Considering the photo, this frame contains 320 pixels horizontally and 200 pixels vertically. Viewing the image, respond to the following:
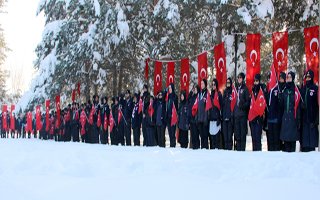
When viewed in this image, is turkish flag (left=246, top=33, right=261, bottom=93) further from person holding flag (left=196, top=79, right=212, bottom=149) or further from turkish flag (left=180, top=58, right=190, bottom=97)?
turkish flag (left=180, top=58, right=190, bottom=97)

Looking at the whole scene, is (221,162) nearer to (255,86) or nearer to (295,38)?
(255,86)

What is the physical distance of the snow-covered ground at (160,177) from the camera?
459 cm

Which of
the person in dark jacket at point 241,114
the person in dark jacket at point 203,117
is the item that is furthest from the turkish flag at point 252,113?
the person in dark jacket at point 203,117

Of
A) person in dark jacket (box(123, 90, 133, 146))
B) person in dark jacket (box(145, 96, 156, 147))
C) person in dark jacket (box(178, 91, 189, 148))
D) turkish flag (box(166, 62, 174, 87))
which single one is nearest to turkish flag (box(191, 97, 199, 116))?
person in dark jacket (box(178, 91, 189, 148))

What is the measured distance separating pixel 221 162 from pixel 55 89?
17882mm

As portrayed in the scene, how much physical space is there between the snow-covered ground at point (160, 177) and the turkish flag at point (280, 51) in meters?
4.58

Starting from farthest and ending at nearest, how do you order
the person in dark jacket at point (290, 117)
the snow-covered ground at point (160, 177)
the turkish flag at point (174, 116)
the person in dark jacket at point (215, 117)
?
the turkish flag at point (174, 116), the person in dark jacket at point (215, 117), the person in dark jacket at point (290, 117), the snow-covered ground at point (160, 177)

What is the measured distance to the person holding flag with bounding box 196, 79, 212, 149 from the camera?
450 inches

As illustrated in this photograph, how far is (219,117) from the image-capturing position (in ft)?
Answer: 36.9

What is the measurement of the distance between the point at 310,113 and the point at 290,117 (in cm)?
37

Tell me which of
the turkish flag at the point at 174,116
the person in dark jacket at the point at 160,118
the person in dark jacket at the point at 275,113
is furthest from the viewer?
the person in dark jacket at the point at 160,118

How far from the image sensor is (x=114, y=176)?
18.4 feet

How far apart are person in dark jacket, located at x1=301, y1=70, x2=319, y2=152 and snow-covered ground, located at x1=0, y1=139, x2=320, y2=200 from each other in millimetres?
3084

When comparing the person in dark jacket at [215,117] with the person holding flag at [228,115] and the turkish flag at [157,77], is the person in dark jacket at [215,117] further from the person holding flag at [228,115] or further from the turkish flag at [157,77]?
the turkish flag at [157,77]
